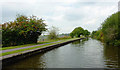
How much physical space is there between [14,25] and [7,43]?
14.5ft

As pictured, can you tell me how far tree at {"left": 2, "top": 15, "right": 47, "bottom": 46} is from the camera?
19237mm

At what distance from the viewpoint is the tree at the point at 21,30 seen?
19.2 metres

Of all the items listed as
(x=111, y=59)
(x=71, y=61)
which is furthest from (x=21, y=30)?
(x=111, y=59)

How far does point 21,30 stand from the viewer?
22.4 metres

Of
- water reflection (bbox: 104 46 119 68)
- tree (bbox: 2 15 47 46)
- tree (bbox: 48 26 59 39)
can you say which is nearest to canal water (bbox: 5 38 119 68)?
water reflection (bbox: 104 46 119 68)

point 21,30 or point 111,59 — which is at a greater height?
point 21,30

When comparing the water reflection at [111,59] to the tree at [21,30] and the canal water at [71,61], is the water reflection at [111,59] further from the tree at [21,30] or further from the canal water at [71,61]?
the tree at [21,30]

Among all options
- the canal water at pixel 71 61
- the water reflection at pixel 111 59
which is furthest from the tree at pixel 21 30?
the water reflection at pixel 111 59

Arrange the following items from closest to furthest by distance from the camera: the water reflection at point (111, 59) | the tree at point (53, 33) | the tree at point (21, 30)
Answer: the water reflection at point (111, 59), the tree at point (21, 30), the tree at point (53, 33)

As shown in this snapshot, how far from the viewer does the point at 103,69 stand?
327 inches

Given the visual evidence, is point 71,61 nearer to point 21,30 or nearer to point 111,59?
point 111,59

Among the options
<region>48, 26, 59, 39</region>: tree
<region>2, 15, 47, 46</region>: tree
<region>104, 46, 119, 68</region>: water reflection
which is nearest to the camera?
<region>104, 46, 119, 68</region>: water reflection

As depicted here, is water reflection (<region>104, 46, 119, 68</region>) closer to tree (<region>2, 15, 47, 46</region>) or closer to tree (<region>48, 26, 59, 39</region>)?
tree (<region>2, 15, 47, 46</region>)

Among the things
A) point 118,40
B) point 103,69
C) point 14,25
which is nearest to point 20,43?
point 14,25
